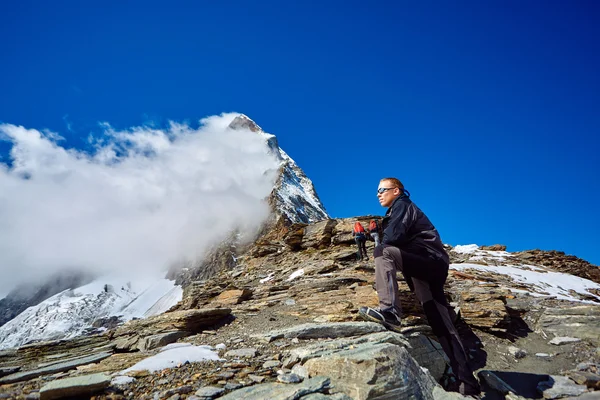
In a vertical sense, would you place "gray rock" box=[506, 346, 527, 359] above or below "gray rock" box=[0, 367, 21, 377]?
above

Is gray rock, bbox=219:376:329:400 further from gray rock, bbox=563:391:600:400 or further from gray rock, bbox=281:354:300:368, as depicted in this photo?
gray rock, bbox=563:391:600:400

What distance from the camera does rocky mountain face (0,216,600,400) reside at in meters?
3.59

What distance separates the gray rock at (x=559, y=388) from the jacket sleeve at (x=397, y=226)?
11.8 ft

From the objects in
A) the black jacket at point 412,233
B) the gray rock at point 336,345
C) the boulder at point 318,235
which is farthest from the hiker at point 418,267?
the boulder at point 318,235

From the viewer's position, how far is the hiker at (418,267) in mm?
4824

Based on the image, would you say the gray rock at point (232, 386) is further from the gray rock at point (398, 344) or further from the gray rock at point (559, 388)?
the gray rock at point (559, 388)

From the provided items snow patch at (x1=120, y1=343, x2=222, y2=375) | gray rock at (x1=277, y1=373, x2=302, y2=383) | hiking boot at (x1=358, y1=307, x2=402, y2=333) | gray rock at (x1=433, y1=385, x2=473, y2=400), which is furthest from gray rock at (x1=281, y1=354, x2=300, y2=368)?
gray rock at (x1=433, y1=385, x2=473, y2=400)

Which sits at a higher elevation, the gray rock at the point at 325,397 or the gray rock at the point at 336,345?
the gray rock at the point at 336,345

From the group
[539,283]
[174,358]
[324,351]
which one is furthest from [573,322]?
[174,358]

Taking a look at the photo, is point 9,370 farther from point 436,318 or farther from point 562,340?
point 562,340

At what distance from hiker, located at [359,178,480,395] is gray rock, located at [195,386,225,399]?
283 cm

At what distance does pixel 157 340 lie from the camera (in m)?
7.08

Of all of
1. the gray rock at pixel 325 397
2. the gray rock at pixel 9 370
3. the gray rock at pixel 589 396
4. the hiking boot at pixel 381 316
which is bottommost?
the gray rock at pixel 589 396

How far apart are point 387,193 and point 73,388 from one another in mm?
5095
